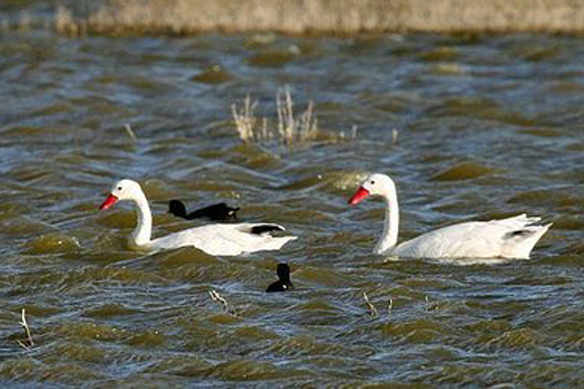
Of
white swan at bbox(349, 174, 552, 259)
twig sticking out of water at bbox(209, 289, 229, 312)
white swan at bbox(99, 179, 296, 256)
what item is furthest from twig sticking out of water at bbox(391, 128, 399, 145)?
twig sticking out of water at bbox(209, 289, 229, 312)

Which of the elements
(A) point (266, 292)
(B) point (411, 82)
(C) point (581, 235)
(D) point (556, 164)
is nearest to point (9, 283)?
(A) point (266, 292)

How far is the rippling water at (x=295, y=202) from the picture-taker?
A: 10602 mm

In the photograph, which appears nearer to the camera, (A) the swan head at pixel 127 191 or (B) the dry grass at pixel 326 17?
(A) the swan head at pixel 127 191

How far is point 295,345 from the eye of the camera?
1077 centimetres

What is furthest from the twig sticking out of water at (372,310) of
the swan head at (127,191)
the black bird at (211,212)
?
the black bird at (211,212)

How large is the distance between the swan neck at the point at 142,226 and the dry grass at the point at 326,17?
14.2 m

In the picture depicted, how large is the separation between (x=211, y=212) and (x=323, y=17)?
13807mm

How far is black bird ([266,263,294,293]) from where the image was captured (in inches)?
483

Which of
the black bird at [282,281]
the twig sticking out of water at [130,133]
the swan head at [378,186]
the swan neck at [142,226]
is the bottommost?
the twig sticking out of water at [130,133]

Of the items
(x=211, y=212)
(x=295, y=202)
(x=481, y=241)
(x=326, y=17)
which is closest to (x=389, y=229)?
(x=481, y=241)

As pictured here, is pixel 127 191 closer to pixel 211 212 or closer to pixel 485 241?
pixel 211 212

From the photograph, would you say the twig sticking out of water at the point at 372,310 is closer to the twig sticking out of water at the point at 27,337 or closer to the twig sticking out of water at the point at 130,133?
the twig sticking out of water at the point at 27,337

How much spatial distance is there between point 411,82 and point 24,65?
6.39 metres

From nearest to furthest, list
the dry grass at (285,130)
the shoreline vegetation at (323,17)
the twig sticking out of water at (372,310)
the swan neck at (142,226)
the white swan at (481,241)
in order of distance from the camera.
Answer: the twig sticking out of water at (372,310) < the white swan at (481,241) < the swan neck at (142,226) < the dry grass at (285,130) < the shoreline vegetation at (323,17)
